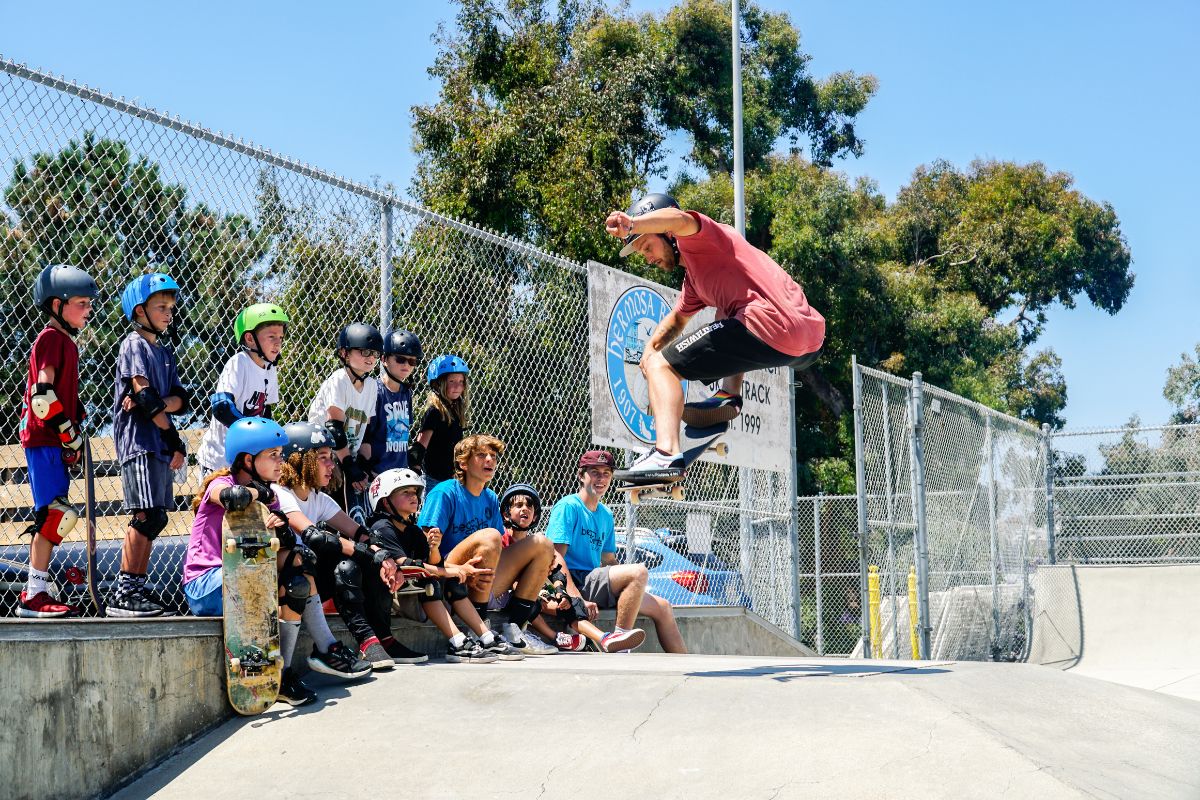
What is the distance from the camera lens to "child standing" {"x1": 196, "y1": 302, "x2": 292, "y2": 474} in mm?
6500

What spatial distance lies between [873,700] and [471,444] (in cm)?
318

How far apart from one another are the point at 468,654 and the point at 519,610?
0.96 meters

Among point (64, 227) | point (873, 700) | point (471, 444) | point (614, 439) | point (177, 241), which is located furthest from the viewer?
point (614, 439)

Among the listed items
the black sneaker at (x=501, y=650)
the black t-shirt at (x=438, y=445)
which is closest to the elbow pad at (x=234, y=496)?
the black sneaker at (x=501, y=650)

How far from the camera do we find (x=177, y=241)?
650cm

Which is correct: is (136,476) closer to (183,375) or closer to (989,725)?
Answer: (183,375)

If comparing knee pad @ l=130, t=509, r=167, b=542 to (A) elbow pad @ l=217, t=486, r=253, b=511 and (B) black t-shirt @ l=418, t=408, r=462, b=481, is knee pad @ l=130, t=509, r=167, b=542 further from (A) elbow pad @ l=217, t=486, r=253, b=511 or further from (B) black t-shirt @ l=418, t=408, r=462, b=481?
(B) black t-shirt @ l=418, t=408, r=462, b=481

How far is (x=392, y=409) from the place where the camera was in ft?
24.9

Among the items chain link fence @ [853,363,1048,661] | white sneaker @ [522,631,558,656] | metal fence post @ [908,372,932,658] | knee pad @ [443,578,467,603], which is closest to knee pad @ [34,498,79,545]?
knee pad @ [443,578,467,603]

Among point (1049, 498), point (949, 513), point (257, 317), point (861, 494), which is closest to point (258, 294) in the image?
point (257, 317)

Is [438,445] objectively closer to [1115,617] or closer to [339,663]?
[339,663]

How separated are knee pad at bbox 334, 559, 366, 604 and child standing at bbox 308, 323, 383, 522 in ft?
2.67

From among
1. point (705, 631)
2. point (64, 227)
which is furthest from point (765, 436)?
point (64, 227)

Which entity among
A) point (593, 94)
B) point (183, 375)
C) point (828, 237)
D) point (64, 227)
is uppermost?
point (593, 94)
